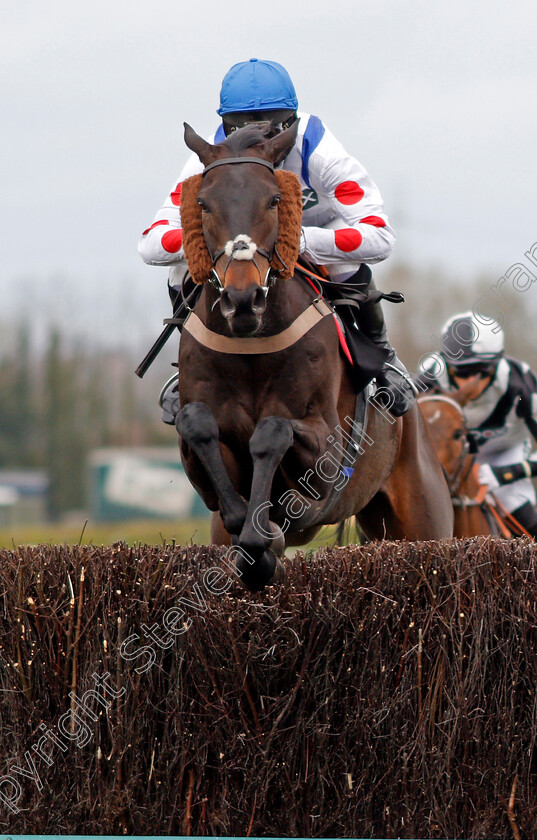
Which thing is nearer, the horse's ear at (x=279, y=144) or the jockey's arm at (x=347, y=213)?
the horse's ear at (x=279, y=144)

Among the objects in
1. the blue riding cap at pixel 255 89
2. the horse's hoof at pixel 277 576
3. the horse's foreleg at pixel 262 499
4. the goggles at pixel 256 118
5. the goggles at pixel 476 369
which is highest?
the goggles at pixel 476 369

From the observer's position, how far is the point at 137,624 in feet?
12.2

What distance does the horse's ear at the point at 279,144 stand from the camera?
4066 mm

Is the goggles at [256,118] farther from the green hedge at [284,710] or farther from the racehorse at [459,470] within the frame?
the racehorse at [459,470]

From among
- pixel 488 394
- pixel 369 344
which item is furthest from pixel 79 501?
pixel 369 344

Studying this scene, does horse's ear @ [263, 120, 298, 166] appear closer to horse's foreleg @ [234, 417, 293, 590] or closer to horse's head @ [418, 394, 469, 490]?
horse's foreleg @ [234, 417, 293, 590]

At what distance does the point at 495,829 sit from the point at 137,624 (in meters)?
1.35

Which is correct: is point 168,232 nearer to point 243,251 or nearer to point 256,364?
point 256,364

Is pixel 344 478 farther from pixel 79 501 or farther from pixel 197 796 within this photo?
pixel 79 501

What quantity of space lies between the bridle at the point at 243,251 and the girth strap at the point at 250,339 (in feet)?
0.71

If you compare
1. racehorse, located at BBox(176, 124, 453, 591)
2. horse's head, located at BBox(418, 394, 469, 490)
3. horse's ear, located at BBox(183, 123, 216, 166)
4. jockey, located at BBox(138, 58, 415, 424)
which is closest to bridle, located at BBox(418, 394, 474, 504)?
horse's head, located at BBox(418, 394, 469, 490)

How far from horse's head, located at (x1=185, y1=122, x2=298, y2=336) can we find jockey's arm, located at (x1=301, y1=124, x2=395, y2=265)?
0.55 m

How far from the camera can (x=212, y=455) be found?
4.06 meters

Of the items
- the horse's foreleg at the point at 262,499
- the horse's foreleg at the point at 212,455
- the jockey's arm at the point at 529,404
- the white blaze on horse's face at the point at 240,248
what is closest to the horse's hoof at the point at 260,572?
the horse's foreleg at the point at 262,499
